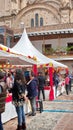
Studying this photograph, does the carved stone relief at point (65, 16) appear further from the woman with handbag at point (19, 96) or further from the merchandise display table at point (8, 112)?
the woman with handbag at point (19, 96)

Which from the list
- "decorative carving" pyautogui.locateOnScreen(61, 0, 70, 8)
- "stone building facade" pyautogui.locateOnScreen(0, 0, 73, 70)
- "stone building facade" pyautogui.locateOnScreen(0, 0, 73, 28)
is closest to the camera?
"stone building facade" pyautogui.locateOnScreen(0, 0, 73, 70)

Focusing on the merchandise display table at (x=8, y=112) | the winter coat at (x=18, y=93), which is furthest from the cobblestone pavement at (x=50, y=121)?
the winter coat at (x=18, y=93)

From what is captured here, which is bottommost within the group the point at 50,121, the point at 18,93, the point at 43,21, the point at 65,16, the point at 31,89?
the point at 50,121

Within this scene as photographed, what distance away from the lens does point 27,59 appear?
12414mm

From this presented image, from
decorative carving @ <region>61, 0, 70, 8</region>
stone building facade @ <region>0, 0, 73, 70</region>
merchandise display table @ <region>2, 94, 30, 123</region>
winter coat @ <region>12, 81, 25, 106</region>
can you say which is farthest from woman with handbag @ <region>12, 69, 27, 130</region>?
decorative carving @ <region>61, 0, 70, 8</region>

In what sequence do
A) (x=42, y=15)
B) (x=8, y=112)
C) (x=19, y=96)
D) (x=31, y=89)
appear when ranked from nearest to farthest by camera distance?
(x=19, y=96) → (x=8, y=112) → (x=31, y=89) → (x=42, y=15)

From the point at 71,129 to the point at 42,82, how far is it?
20.7 feet

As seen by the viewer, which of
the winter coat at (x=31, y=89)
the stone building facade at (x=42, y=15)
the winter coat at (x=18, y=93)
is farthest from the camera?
the stone building facade at (x=42, y=15)

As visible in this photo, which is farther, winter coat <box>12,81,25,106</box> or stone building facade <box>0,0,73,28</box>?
stone building facade <box>0,0,73,28</box>

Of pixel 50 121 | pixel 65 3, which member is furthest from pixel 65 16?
pixel 50 121

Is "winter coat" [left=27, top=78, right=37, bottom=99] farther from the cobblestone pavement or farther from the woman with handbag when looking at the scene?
the woman with handbag

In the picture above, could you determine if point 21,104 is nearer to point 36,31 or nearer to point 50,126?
point 50,126

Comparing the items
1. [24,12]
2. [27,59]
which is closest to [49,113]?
[27,59]

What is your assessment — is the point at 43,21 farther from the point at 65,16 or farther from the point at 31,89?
the point at 31,89
